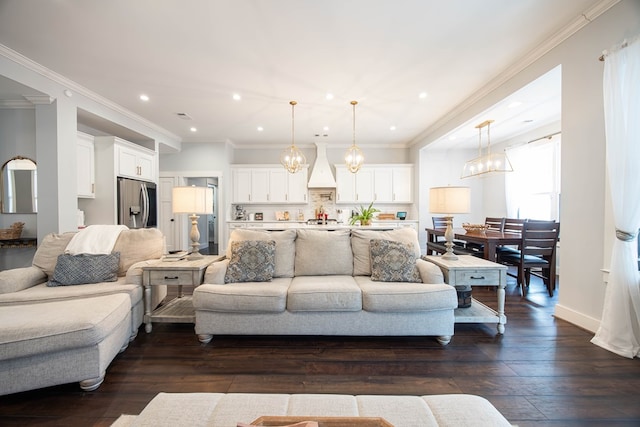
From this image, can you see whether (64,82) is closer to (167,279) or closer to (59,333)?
(167,279)

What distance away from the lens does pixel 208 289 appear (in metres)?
2.26

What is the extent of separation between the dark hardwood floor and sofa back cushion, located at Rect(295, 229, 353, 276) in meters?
0.70

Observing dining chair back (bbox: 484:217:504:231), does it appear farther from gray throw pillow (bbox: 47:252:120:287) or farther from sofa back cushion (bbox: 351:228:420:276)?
gray throw pillow (bbox: 47:252:120:287)

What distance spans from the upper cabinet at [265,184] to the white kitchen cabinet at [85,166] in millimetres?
2782

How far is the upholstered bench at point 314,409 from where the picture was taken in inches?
37.1

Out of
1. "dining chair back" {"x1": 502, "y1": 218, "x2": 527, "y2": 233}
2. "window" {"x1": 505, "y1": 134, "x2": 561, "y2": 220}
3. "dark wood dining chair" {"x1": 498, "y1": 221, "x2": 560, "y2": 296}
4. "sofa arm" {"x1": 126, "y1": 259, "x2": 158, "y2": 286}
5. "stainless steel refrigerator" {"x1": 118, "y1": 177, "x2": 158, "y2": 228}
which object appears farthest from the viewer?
"window" {"x1": 505, "y1": 134, "x2": 561, "y2": 220}

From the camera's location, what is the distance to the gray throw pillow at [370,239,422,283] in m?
2.48

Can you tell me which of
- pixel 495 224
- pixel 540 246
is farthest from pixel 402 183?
pixel 540 246

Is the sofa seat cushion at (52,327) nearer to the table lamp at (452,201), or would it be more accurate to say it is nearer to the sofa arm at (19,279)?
the sofa arm at (19,279)

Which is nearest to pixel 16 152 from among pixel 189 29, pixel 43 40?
pixel 43 40

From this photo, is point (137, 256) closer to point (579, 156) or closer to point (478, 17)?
point (478, 17)

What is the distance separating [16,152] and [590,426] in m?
6.38

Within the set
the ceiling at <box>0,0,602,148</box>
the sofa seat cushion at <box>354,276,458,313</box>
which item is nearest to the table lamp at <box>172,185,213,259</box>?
the ceiling at <box>0,0,602,148</box>

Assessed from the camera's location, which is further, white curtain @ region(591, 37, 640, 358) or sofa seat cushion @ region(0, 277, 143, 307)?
sofa seat cushion @ region(0, 277, 143, 307)
